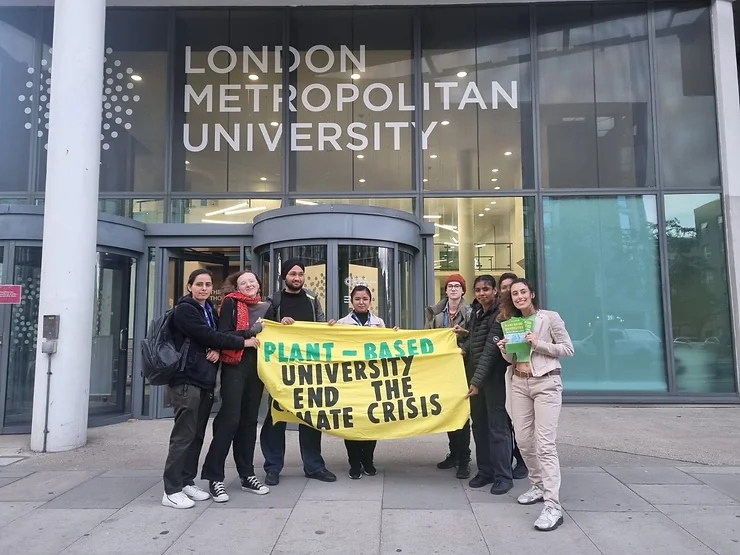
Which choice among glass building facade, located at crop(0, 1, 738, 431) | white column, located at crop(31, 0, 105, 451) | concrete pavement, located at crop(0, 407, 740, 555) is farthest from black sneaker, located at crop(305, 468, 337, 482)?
glass building facade, located at crop(0, 1, 738, 431)

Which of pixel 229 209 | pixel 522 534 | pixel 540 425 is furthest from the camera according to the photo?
pixel 229 209

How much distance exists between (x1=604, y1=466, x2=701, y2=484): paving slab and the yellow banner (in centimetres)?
172

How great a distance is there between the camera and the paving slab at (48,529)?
12.3 ft

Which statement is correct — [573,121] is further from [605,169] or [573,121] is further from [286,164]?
[286,164]

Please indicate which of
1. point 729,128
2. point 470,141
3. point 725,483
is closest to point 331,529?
point 725,483

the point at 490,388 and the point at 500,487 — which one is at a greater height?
the point at 490,388

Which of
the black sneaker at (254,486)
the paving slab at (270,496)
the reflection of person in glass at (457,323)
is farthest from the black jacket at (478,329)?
the black sneaker at (254,486)

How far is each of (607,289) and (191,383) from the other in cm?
754

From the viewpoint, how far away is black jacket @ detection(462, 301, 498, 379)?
4.87 meters

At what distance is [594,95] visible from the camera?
989 centimetres

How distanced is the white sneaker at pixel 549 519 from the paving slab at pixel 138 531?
2.57 metres

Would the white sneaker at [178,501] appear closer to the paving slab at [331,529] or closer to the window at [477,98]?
the paving slab at [331,529]

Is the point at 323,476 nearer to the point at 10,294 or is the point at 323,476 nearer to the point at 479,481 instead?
the point at 479,481

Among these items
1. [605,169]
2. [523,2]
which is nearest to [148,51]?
[523,2]
